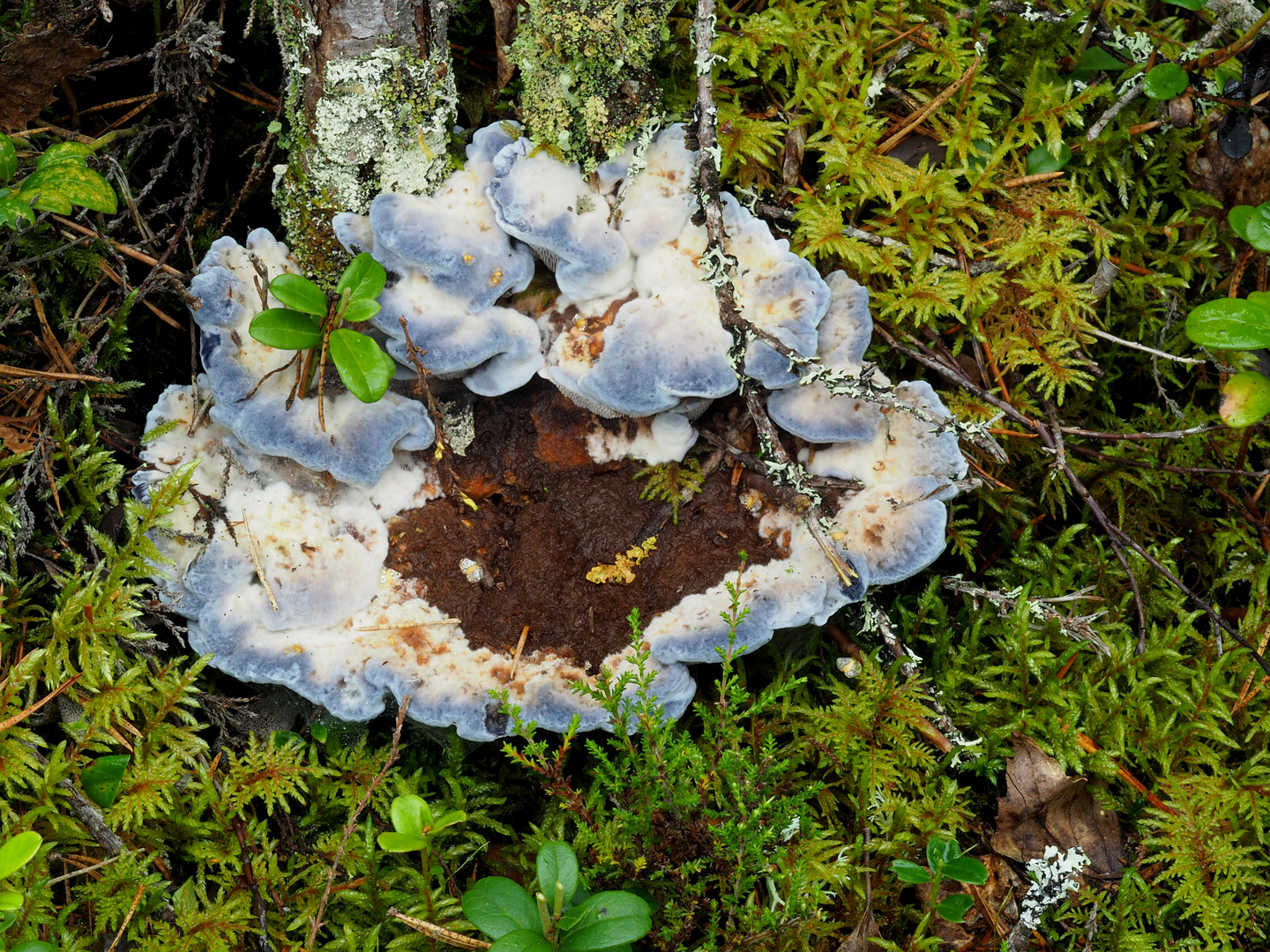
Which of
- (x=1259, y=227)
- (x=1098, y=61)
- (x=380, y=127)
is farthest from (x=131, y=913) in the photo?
(x=1098, y=61)

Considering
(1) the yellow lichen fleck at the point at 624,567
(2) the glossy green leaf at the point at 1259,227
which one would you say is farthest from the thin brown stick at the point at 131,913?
(2) the glossy green leaf at the point at 1259,227

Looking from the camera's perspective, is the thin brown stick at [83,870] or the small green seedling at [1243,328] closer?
the thin brown stick at [83,870]

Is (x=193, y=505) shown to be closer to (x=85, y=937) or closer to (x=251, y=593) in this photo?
(x=251, y=593)

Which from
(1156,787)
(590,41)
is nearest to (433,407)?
(590,41)

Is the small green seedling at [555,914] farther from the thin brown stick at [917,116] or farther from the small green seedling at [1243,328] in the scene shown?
the thin brown stick at [917,116]

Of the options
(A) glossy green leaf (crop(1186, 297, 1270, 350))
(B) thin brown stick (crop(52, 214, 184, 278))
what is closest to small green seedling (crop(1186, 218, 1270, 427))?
(A) glossy green leaf (crop(1186, 297, 1270, 350))

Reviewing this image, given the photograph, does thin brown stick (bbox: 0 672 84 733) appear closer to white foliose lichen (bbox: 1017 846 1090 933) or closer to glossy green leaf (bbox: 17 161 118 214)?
glossy green leaf (bbox: 17 161 118 214)

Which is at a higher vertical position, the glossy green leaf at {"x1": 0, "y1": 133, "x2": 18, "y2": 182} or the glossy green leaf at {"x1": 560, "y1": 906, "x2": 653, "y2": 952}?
the glossy green leaf at {"x1": 0, "y1": 133, "x2": 18, "y2": 182}
